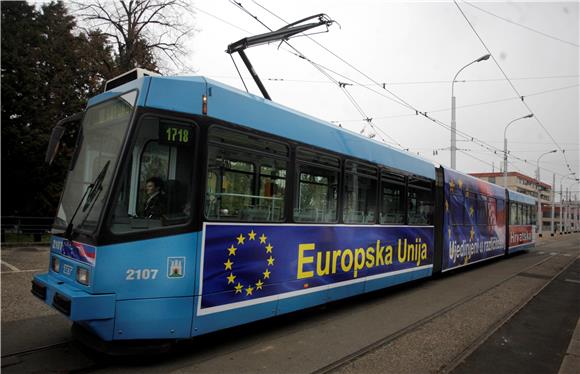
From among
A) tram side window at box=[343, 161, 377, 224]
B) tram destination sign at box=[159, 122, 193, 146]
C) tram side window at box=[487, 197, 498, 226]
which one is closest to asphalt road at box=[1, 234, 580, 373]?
tram side window at box=[343, 161, 377, 224]

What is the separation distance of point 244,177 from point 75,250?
2.03 m

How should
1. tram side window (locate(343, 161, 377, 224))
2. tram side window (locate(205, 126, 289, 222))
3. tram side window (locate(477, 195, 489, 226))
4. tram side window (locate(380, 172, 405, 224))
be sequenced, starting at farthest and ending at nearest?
1. tram side window (locate(477, 195, 489, 226))
2. tram side window (locate(380, 172, 405, 224))
3. tram side window (locate(343, 161, 377, 224))
4. tram side window (locate(205, 126, 289, 222))

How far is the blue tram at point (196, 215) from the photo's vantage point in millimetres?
4250

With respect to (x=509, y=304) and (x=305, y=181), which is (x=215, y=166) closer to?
(x=305, y=181)

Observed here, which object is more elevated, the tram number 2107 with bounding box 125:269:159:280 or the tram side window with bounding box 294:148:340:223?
Result: the tram side window with bounding box 294:148:340:223

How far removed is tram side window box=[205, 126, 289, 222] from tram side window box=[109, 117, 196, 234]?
0.97 feet

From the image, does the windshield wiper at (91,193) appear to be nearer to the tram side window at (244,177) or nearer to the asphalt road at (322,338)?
the tram side window at (244,177)

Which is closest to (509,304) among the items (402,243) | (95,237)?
(402,243)

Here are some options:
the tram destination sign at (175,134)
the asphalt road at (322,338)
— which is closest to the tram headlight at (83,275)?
the asphalt road at (322,338)

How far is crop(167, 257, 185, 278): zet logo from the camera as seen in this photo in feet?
14.6

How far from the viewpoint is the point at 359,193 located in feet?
24.4

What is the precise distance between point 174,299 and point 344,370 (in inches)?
78.8

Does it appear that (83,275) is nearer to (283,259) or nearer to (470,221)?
(283,259)

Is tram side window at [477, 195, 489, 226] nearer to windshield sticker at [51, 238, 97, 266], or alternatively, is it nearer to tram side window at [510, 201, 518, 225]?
tram side window at [510, 201, 518, 225]
